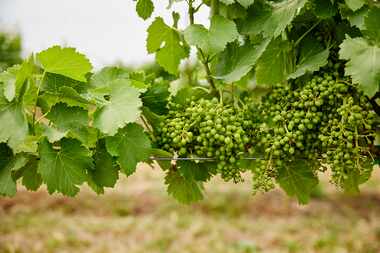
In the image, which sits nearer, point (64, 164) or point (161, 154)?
Result: point (64, 164)

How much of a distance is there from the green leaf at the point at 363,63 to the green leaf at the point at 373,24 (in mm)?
26

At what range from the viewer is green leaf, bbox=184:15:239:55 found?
58.1 inches

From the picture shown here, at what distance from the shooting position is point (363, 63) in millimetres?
1271

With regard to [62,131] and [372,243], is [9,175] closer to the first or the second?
[62,131]

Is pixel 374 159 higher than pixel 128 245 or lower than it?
higher

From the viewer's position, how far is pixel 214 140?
1.45 m

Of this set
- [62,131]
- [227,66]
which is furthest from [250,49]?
[62,131]

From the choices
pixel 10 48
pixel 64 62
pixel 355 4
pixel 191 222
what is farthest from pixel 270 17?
pixel 10 48

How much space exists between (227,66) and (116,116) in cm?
42

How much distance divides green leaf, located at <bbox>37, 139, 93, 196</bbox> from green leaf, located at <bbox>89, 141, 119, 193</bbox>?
0.08m

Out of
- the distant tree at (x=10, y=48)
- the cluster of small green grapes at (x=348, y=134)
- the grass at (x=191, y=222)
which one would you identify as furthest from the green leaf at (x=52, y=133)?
the distant tree at (x=10, y=48)

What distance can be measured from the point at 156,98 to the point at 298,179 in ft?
1.82

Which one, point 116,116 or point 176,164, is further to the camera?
point 176,164

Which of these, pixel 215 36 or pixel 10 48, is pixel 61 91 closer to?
pixel 215 36
